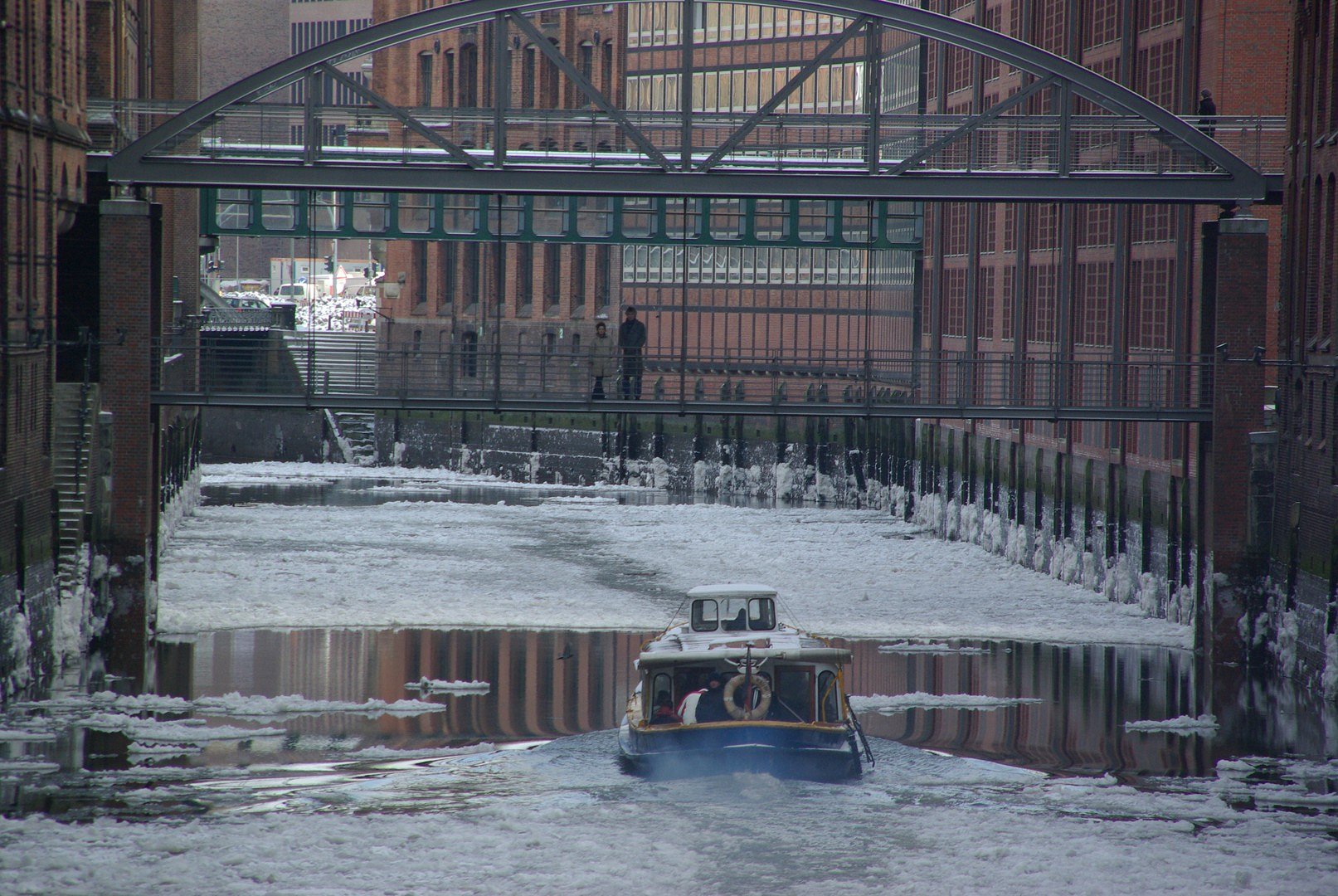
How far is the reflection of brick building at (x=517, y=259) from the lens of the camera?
77.0m

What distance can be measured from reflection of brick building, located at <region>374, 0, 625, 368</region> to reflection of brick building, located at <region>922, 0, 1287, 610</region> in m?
20.6

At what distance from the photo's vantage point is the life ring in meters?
24.6

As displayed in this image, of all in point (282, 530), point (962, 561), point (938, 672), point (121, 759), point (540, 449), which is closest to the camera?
point (121, 759)

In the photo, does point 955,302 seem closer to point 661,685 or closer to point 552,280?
point 552,280

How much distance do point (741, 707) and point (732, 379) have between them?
4812 cm

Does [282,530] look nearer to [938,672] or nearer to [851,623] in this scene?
[851,623]

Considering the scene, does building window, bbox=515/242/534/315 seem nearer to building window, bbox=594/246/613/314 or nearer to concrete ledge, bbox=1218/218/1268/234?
building window, bbox=594/246/613/314

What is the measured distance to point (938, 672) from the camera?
3328 centimetres

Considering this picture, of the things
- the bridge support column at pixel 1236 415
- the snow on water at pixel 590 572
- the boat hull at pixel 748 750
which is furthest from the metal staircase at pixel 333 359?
the bridge support column at pixel 1236 415

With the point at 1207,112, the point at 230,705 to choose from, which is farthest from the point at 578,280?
the point at 230,705

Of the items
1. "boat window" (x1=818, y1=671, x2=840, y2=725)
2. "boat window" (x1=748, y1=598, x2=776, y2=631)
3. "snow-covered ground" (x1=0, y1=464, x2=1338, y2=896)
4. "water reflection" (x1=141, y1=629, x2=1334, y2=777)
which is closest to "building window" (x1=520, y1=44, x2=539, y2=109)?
"water reflection" (x1=141, y1=629, x2=1334, y2=777)

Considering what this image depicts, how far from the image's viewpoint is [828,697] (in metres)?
24.9

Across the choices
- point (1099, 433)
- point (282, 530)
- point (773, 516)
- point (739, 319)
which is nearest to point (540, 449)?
point (739, 319)

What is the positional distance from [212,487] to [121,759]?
4710cm
